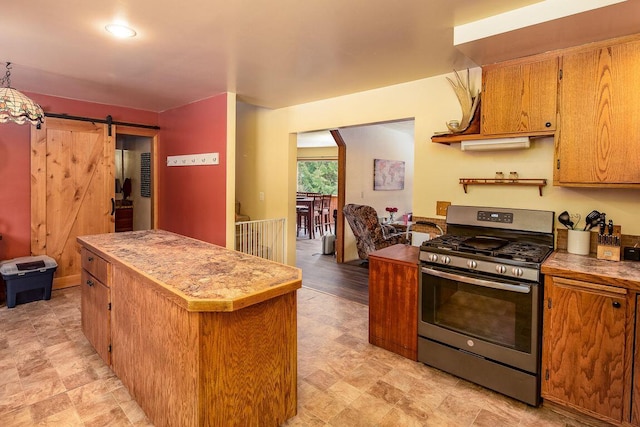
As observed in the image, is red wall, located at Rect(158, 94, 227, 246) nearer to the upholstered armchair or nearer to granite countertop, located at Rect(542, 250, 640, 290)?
the upholstered armchair

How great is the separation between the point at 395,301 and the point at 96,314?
220 centimetres

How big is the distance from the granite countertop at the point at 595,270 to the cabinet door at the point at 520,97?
35.3 inches

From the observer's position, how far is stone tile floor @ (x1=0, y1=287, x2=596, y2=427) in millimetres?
2068

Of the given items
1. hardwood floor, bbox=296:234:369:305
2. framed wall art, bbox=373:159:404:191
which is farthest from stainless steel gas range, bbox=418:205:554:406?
framed wall art, bbox=373:159:404:191

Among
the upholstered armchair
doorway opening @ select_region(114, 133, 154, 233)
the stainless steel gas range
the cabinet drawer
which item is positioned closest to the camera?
the stainless steel gas range

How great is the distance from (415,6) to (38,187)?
4.56 m

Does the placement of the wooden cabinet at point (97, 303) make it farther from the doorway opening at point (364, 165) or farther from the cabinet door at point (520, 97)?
the doorway opening at point (364, 165)

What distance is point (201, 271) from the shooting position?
1936mm

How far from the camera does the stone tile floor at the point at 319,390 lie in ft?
6.79

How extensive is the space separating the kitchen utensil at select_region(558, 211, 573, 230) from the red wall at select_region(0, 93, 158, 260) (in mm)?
5375

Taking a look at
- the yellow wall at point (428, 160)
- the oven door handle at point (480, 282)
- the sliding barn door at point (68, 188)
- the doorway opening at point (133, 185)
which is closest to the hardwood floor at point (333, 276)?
the yellow wall at point (428, 160)

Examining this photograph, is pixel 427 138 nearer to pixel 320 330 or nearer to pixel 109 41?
pixel 320 330

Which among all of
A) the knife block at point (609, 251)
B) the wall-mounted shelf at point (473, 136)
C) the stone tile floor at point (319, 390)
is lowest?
the stone tile floor at point (319, 390)

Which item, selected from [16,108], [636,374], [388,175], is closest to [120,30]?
[16,108]
